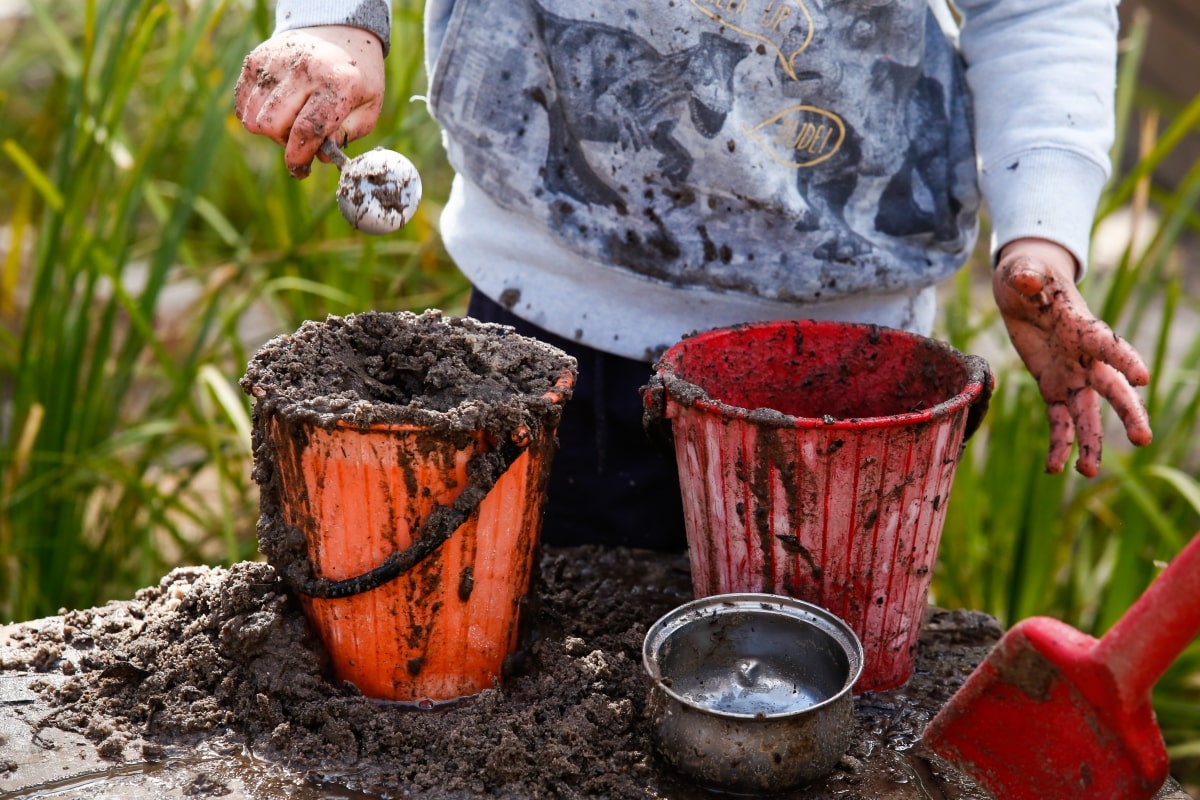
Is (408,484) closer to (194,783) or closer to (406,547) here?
(406,547)

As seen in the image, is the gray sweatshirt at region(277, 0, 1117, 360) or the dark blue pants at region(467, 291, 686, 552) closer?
the gray sweatshirt at region(277, 0, 1117, 360)

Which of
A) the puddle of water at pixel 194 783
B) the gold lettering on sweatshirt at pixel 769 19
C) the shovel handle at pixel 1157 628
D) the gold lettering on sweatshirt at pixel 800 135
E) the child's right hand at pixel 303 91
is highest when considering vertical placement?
the gold lettering on sweatshirt at pixel 769 19

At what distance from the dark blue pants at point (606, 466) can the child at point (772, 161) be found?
0.02 meters

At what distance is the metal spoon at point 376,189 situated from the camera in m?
1.43

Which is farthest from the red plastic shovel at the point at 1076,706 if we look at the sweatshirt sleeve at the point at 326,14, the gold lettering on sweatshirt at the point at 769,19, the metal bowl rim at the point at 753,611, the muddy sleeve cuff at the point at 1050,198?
the sweatshirt sleeve at the point at 326,14

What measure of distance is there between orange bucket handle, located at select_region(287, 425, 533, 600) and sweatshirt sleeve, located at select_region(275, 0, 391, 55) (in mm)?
549

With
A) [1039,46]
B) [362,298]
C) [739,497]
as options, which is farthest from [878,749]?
[362,298]

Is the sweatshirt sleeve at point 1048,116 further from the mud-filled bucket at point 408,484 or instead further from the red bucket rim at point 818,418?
the mud-filled bucket at point 408,484

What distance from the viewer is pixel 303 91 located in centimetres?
137

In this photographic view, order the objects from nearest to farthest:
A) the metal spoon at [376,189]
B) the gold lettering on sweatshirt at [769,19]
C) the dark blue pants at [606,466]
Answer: the metal spoon at [376,189]
the gold lettering on sweatshirt at [769,19]
the dark blue pants at [606,466]

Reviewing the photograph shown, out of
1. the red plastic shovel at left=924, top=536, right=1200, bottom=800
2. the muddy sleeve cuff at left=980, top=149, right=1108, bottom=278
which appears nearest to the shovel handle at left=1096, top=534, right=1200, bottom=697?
the red plastic shovel at left=924, top=536, right=1200, bottom=800

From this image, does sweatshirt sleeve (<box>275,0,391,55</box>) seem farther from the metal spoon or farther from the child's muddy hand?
the child's muddy hand

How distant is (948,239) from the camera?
5.69ft

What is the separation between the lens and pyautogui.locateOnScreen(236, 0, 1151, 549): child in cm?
157
